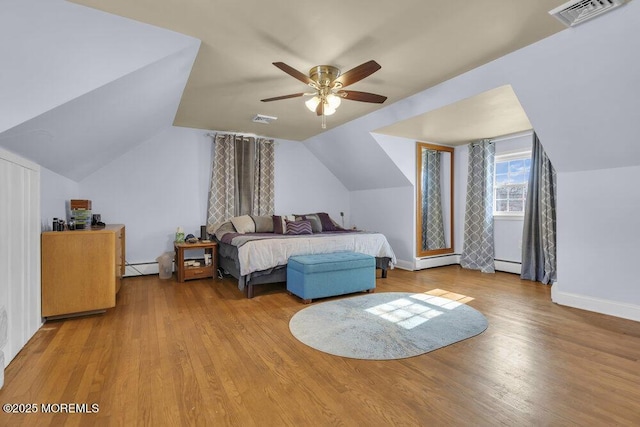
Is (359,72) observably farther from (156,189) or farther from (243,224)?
(156,189)

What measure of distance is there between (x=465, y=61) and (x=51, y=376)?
4.01 meters

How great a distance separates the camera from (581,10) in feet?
6.81

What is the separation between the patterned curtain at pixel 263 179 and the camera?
217 inches

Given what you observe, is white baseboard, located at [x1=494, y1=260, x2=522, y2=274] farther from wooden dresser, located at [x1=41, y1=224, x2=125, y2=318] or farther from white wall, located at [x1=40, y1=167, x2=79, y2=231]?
white wall, located at [x1=40, y1=167, x2=79, y2=231]

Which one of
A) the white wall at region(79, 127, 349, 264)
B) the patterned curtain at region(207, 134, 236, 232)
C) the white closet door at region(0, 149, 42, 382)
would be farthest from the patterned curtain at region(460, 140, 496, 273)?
the white closet door at region(0, 149, 42, 382)

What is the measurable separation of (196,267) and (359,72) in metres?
3.49

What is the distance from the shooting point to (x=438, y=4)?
2.06 metres

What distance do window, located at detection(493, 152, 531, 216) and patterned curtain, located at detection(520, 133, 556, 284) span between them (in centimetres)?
30

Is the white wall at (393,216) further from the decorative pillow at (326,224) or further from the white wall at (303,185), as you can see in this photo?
the decorative pillow at (326,224)

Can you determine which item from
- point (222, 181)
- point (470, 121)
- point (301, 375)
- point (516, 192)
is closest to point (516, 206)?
point (516, 192)

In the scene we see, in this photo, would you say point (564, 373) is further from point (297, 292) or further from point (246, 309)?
point (246, 309)

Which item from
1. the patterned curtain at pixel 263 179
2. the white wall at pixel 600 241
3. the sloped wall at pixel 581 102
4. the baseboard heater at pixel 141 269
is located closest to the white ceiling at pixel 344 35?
the sloped wall at pixel 581 102

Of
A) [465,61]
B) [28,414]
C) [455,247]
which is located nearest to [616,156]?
[465,61]


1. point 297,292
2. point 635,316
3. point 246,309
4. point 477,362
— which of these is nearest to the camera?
point 477,362
